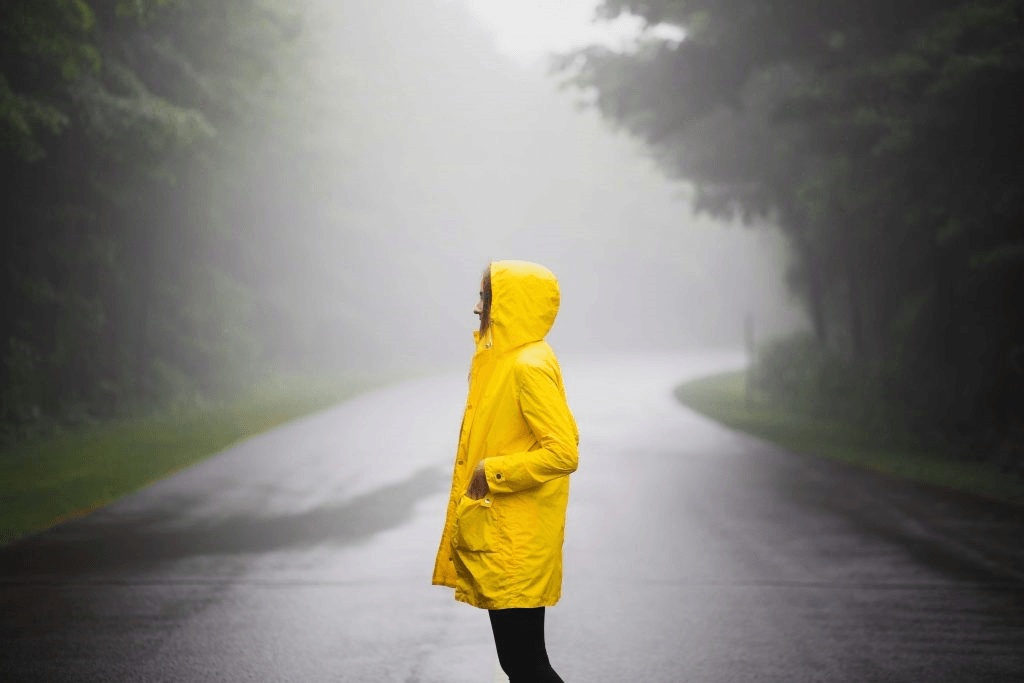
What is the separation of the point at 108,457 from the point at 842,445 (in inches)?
441

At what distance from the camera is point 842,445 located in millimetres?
16297

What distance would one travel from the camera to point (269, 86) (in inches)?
975

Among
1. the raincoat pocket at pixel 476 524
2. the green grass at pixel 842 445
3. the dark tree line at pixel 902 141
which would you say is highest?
the dark tree line at pixel 902 141

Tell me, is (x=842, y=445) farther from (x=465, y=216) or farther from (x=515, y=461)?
(x=465, y=216)

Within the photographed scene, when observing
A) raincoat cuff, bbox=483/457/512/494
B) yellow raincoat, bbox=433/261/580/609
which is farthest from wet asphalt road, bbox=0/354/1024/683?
raincoat cuff, bbox=483/457/512/494

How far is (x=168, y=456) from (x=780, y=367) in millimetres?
16078

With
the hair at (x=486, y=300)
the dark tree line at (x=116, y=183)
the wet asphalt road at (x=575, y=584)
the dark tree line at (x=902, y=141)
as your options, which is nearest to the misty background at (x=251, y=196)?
the dark tree line at (x=116, y=183)

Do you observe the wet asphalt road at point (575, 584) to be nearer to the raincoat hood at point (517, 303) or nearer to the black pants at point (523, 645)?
the black pants at point (523, 645)

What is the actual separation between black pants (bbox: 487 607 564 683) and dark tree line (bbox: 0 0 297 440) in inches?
479

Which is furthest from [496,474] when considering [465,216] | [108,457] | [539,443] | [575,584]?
[465,216]

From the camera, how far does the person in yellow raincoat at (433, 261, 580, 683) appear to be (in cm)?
356

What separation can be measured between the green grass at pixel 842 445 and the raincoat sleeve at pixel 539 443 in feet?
29.2

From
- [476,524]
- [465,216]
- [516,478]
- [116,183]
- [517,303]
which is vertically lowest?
[476,524]

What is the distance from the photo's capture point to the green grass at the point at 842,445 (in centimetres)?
1217
